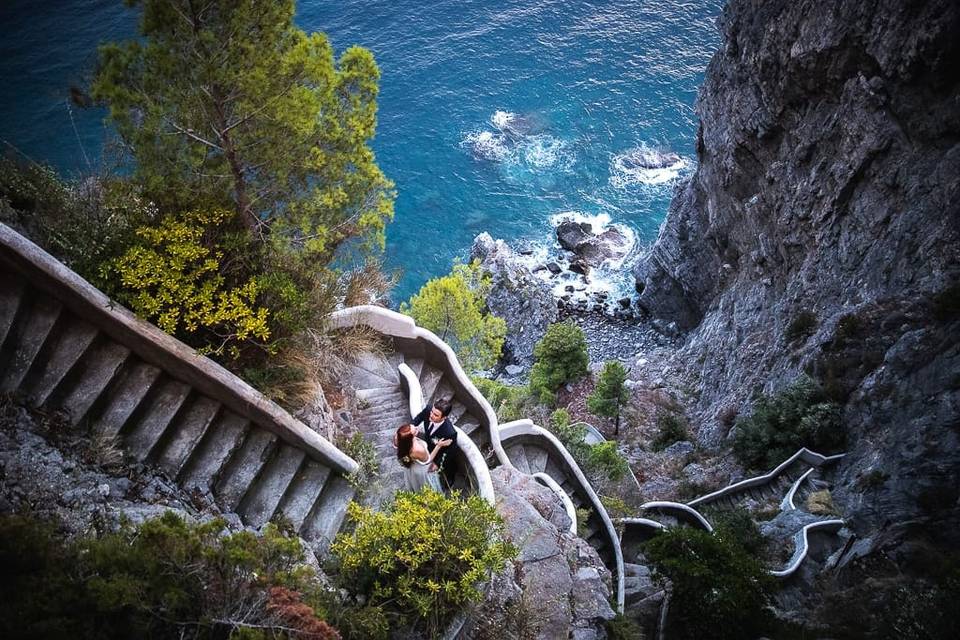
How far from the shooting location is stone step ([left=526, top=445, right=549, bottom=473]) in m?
16.1

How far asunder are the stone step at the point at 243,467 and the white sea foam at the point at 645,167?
158ft

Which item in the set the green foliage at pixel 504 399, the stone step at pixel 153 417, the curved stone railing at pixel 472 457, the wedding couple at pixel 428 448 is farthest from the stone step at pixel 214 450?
the green foliage at pixel 504 399

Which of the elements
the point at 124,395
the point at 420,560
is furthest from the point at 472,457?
the point at 124,395

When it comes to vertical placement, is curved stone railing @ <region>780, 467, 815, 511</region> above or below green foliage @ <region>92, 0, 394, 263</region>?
below

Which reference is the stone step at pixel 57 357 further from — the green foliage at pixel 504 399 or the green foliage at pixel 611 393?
the green foliage at pixel 611 393

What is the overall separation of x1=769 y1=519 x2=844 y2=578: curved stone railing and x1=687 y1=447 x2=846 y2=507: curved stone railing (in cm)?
379

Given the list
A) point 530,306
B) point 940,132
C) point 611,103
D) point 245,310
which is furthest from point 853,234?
point 611,103

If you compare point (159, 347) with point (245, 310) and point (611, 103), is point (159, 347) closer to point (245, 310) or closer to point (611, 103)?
point (245, 310)

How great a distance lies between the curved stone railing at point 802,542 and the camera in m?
18.8

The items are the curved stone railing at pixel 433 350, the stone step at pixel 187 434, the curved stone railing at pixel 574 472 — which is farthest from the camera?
the curved stone railing at pixel 574 472

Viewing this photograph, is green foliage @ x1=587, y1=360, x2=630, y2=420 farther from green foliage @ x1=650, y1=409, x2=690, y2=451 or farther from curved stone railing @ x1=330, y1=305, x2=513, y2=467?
curved stone railing @ x1=330, y1=305, x2=513, y2=467

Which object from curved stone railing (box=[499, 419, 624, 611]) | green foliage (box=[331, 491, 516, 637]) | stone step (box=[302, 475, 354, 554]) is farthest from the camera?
curved stone railing (box=[499, 419, 624, 611])

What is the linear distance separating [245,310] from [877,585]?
1756 cm

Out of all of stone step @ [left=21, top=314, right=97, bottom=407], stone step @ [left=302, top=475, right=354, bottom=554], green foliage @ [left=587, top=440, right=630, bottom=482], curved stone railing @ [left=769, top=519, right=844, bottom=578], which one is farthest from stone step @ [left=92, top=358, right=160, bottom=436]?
curved stone railing @ [left=769, top=519, right=844, bottom=578]
